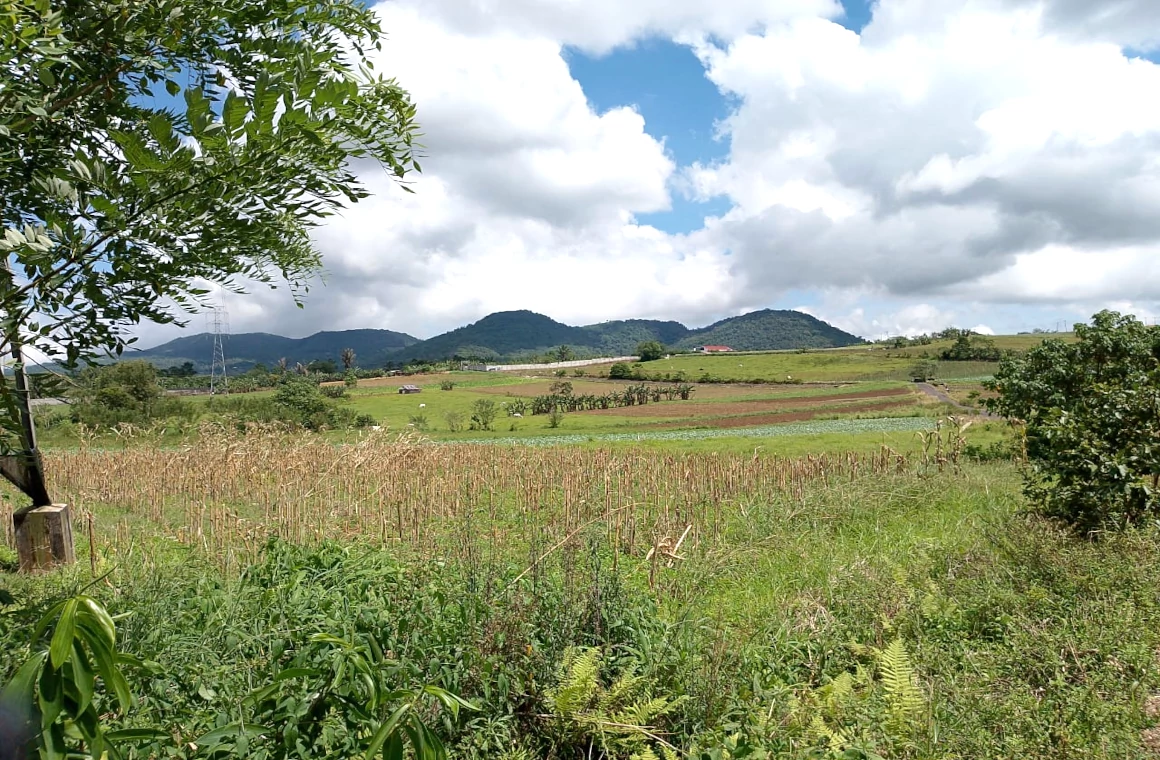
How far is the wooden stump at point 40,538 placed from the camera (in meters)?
6.43

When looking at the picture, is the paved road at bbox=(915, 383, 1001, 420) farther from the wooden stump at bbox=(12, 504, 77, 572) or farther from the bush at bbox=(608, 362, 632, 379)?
the wooden stump at bbox=(12, 504, 77, 572)

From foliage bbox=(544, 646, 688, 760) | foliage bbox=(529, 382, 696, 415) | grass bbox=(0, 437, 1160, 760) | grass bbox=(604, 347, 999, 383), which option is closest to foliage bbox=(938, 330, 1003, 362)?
grass bbox=(604, 347, 999, 383)

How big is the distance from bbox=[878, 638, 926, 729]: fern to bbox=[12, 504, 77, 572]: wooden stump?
23.9 ft

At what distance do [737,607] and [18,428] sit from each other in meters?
6.02

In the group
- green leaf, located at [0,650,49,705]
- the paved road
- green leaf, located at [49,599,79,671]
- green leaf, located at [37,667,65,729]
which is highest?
green leaf, located at [49,599,79,671]

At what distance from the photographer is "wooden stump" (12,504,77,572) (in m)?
6.43

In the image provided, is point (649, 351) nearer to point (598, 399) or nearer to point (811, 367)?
point (811, 367)

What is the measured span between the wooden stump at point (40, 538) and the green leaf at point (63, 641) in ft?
23.2

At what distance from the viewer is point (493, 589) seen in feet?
15.5

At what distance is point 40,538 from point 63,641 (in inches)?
285

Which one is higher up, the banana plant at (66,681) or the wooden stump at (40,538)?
the banana plant at (66,681)

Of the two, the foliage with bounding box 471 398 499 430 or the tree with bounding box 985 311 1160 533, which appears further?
the foliage with bounding box 471 398 499 430

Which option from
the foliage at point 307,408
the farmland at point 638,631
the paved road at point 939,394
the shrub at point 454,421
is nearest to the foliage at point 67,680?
the farmland at point 638,631

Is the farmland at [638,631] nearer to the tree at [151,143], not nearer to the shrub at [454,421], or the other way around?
the tree at [151,143]
